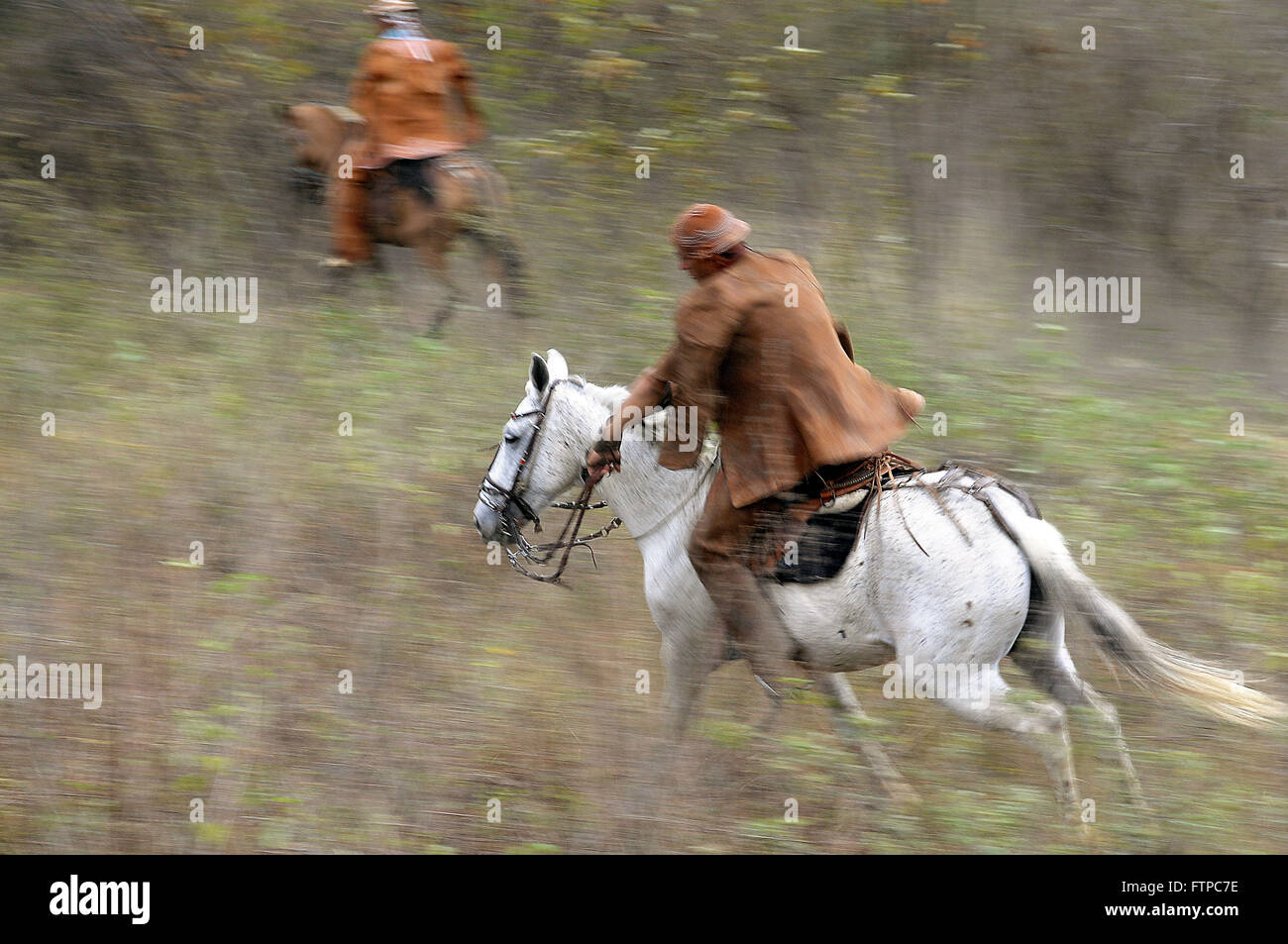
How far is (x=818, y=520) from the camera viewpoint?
4668 mm

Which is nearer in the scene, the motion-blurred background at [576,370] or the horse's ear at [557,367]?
the motion-blurred background at [576,370]

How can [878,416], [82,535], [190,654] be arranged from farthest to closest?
[82,535] → [190,654] → [878,416]

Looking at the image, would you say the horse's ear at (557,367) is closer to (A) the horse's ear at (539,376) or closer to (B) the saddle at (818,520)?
(A) the horse's ear at (539,376)

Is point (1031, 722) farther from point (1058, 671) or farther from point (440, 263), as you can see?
point (440, 263)

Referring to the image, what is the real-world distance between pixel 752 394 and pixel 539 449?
1029 mm

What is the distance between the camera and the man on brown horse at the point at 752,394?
4500 mm

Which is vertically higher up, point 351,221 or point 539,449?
point 351,221

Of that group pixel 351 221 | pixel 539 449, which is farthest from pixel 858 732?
pixel 351 221

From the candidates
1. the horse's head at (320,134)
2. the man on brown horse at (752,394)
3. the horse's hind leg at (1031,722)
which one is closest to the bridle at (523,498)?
the man on brown horse at (752,394)

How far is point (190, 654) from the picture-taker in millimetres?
5145

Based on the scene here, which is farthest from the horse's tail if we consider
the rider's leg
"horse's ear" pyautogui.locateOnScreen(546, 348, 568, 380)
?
the rider's leg

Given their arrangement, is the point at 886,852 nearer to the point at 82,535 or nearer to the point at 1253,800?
the point at 1253,800

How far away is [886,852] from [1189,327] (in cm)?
733

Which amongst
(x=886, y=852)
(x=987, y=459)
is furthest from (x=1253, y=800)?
(x=987, y=459)
